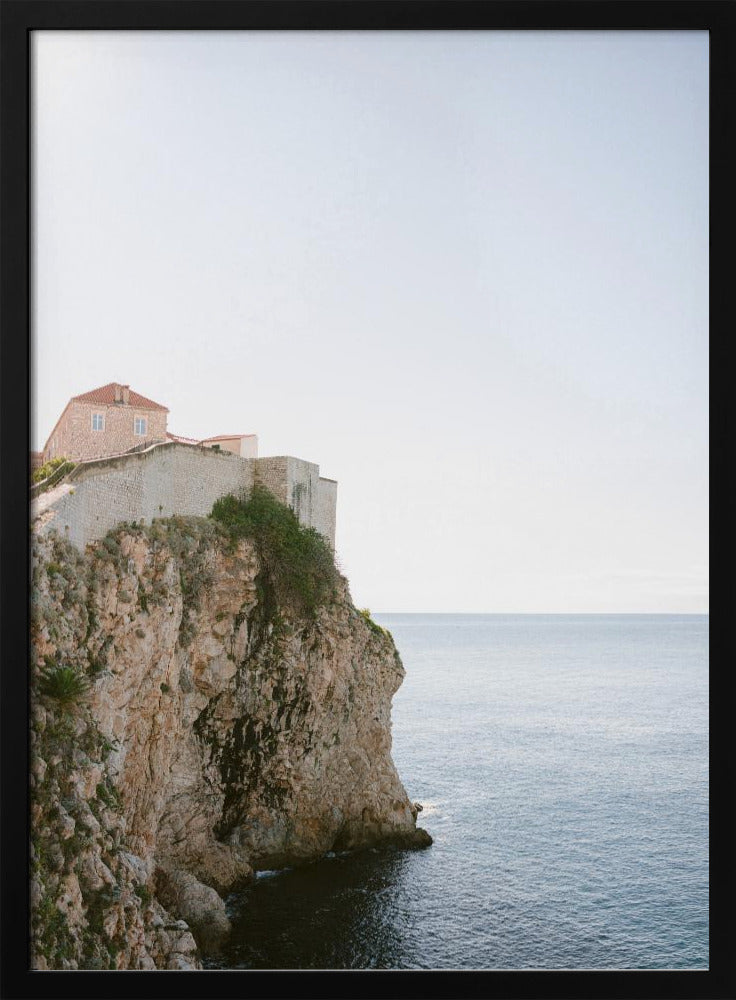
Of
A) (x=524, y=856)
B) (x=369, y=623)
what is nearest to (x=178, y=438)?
(x=369, y=623)

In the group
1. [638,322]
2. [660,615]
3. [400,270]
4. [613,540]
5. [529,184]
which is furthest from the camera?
[660,615]

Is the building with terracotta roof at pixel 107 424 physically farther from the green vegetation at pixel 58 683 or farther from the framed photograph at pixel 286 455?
the green vegetation at pixel 58 683

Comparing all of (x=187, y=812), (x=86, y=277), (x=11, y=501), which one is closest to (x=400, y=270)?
(x=86, y=277)

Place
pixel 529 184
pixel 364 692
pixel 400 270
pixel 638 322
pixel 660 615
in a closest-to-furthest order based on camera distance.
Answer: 1. pixel 529 184
2. pixel 400 270
3. pixel 638 322
4. pixel 364 692
5. pixel 660 615

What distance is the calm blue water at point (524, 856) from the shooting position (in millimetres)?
12078

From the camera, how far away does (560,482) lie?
52719mm

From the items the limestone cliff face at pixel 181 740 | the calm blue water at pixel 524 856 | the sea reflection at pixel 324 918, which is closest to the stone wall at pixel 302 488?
the limestone cliff face at pixel 181 740

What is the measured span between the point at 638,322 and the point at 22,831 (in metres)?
9.67

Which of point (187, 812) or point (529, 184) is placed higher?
point (529, 184)

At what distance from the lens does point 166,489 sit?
9.74 m

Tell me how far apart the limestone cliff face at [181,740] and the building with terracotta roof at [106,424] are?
2.02 metres

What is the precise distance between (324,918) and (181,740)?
4366mm

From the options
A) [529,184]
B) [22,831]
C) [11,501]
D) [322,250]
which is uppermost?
[322,250]
